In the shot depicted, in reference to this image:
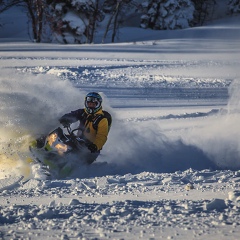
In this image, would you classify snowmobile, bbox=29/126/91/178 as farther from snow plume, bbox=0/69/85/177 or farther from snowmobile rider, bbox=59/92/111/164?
snow plume, bbox=0/69/85/177

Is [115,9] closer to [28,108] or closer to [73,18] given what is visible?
[73,18]

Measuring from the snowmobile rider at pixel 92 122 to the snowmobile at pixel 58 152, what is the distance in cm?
21

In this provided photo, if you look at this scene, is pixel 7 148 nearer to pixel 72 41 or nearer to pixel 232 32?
pixel 72 41

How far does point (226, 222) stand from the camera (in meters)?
5.09

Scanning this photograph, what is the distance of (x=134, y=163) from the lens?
8664 mm

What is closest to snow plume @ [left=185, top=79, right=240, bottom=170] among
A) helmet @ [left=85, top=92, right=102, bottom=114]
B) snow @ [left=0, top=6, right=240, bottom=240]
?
snow @ [left=0, top=6, right=240, bottom=240]

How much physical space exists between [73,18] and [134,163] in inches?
1026

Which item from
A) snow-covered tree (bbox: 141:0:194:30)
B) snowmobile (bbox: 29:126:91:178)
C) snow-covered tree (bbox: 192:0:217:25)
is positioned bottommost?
snowmobile (bbox: 29:126:91:178)

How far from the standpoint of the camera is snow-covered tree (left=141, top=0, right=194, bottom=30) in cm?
3975

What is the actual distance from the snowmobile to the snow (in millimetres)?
178

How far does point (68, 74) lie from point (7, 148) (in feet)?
37.6

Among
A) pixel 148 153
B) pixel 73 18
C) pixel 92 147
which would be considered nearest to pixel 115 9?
pixel 73 18

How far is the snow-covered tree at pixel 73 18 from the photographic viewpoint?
3316 cm

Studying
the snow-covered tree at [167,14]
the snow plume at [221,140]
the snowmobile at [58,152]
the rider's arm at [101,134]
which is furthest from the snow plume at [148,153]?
the snow-covered tree at [167,14]
